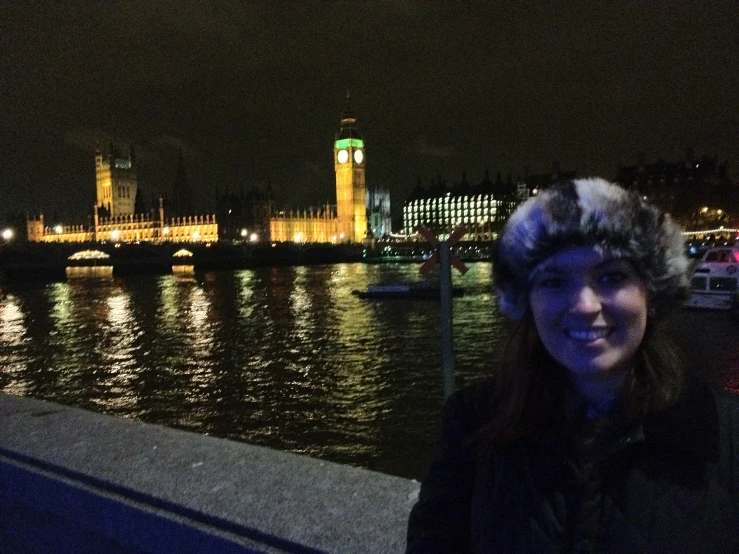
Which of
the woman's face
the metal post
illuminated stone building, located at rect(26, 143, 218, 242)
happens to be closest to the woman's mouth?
the woman's face

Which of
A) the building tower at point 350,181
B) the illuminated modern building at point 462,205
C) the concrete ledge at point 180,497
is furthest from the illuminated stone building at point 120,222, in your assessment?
the concrete ledge at point 180,497

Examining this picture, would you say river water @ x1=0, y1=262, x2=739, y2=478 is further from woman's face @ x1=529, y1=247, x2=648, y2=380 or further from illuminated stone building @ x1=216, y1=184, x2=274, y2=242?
illuminated stone building @ x1=216, y1=184, x2=274, y2=242

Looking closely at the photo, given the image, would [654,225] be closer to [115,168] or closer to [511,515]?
[511,515]

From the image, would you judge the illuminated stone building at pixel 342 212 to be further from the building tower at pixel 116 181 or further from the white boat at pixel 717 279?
A: the white boat at pixel 717 279

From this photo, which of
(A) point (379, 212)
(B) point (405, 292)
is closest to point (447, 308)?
Result: (B) point (405, 292)

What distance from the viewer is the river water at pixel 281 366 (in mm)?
6520

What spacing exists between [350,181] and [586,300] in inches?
3039

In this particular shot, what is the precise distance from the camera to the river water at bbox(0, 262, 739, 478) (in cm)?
652

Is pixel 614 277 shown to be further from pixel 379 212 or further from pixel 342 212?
pixel 379 212

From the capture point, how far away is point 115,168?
8131cm

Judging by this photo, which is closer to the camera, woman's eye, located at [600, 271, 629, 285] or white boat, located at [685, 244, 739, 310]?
woman's eye, located at [600, 271, 629, 285]

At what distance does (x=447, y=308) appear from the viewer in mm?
2713

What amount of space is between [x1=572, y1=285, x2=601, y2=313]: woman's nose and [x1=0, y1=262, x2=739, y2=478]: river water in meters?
0.14

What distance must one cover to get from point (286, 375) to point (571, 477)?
8.60m
